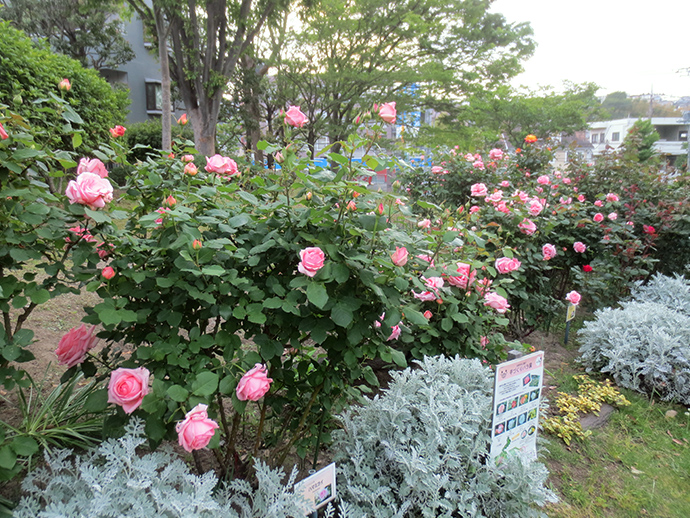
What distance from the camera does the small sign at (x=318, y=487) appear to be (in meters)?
1.32

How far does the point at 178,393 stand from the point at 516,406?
125 centimetres

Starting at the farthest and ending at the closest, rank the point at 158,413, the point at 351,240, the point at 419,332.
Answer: the point at 419,332
the point at 351,240
the point at 158,413

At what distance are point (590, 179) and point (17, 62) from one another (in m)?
7.19

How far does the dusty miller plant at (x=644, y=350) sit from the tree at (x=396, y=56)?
9.06 meters

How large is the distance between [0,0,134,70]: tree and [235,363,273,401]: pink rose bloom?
1747 cm

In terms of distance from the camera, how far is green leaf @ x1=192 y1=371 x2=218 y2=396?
1123 mm

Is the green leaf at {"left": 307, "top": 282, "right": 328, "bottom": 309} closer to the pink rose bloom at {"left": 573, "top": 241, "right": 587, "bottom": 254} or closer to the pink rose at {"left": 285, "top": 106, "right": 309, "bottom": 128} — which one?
the pink rose at {"left": 285, "top": 106, "right": 309, "bottom": 128}

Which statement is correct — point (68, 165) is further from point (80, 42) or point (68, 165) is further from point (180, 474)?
point (80, 42)

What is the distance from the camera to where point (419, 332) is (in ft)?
7.59

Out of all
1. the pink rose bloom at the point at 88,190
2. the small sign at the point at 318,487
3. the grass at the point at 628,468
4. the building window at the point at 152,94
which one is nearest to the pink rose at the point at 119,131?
the pink rose bloom at the point at 88,190

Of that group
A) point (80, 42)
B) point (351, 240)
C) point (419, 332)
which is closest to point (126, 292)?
point (351, 240)

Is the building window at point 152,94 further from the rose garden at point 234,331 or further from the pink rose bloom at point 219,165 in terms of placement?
the pink rose bloom at point 219,165

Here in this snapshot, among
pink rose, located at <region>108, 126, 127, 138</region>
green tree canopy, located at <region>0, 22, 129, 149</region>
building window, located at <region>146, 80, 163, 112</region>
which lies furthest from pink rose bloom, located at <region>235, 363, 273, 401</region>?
Answer: building window, located at <region>146, 80, 163, 112</region>

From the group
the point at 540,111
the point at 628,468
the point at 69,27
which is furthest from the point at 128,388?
the point at 69,27
